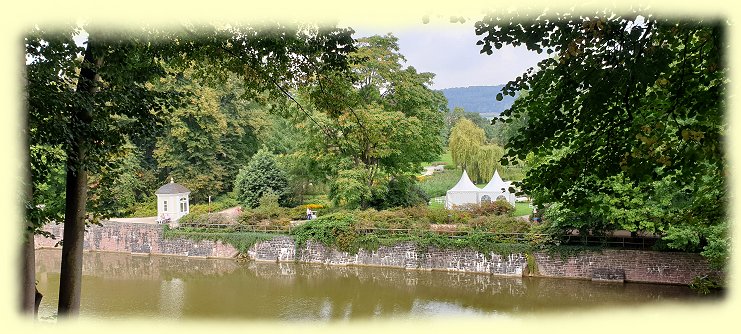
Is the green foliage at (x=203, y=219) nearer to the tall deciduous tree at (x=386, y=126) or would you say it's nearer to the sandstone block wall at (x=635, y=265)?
the tall deciduous tree at (x=386, y=126)

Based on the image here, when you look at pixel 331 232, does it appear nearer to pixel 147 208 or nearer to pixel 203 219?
pixel 203 219

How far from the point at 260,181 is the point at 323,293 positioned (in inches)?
430

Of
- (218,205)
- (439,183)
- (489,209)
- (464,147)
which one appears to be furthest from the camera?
(439,183)

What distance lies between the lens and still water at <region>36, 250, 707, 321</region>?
14.1m

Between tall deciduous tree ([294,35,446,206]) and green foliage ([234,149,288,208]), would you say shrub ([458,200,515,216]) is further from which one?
green foliage ([234,149,288,208])

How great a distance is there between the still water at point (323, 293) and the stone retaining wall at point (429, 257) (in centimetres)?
32

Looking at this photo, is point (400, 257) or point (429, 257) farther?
point (400, 257)

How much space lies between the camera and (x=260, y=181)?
85.4 ft

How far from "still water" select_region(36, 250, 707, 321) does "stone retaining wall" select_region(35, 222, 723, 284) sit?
319 millimetres

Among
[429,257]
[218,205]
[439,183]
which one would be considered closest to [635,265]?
[429,257]

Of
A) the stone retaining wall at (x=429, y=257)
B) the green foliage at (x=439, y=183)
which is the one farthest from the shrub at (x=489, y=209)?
the green foliage at (x=439, y=183)

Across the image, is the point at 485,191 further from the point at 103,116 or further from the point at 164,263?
the point at 103,116

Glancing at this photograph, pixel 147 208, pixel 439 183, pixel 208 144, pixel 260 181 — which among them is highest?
pixel 208 144
